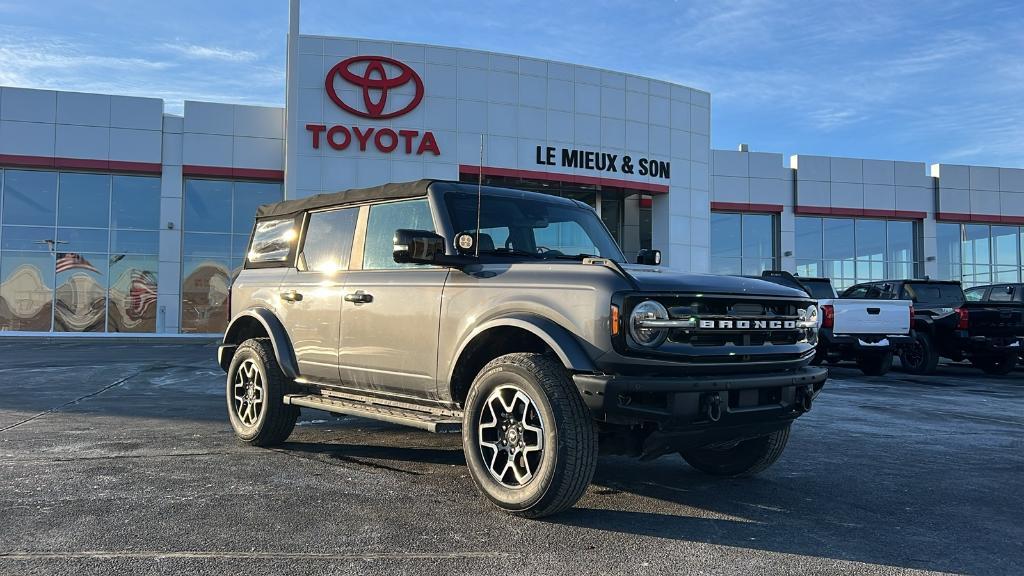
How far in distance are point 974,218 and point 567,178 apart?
19.2 m

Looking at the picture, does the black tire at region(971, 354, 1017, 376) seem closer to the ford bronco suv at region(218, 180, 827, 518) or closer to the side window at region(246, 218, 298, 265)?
the ford bronco suv at region(218, 180, 827, 518)

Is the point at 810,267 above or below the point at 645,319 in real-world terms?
above

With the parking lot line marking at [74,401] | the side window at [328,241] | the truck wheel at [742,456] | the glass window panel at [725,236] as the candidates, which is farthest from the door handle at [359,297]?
the glass window panel at [725,236]

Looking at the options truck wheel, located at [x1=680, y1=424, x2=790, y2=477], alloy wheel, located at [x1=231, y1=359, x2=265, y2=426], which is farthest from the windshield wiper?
alloy wheel, located at [x1=231, y1=359, x2=265, y2=426]

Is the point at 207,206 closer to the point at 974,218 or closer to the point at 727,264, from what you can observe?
the point at 727,264

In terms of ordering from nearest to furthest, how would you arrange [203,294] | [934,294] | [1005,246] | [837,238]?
[934,294], [203,294], [837,238], [1005,246]

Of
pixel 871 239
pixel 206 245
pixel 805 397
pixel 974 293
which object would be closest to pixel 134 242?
pixel 206 245

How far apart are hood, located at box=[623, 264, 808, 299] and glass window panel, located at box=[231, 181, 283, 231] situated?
24283 millimetres

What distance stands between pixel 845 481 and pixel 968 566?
1641 millimetres

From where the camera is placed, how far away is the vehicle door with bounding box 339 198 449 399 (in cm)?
469

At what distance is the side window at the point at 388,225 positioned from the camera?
5.06 metres

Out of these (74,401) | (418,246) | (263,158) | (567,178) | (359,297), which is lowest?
(74,401)

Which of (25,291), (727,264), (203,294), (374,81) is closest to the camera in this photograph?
(374,81)

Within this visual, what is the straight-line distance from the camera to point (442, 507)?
4.21 metres
